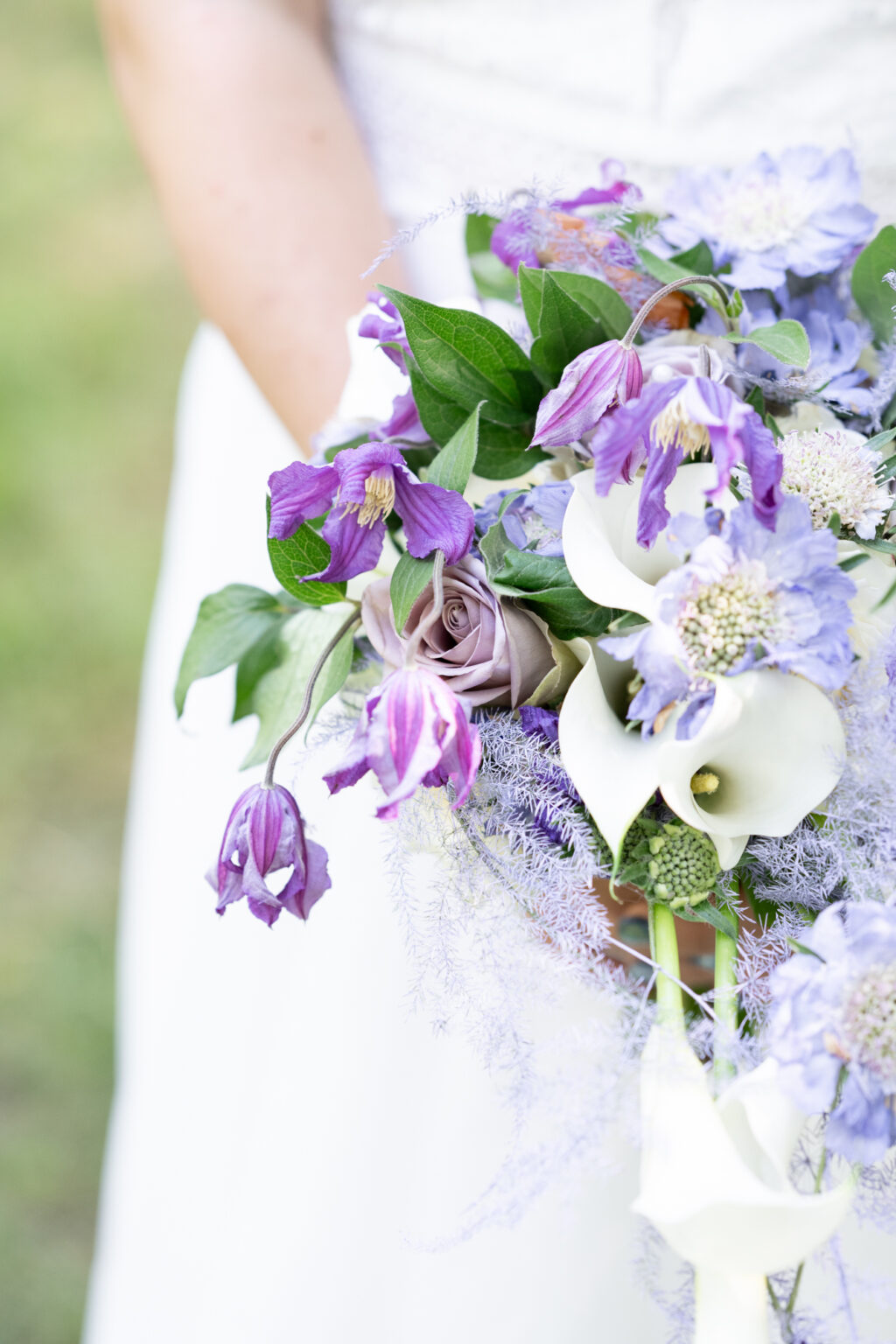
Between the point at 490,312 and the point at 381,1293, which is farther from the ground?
the point at 490,312

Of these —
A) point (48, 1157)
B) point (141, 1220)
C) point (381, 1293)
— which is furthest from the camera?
point (48, 1157)

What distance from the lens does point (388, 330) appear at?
0.50m

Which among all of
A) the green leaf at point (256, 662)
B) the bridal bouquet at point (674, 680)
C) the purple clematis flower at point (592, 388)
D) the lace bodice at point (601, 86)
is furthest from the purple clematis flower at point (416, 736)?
the lace bodice at point (601, 86)

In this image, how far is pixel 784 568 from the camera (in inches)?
15.0

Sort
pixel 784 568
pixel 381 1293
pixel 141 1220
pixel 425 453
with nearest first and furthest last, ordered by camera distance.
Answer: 1. pixel 784 568
2. pixel 425 453
3. pixel 381 1293
4. pixel 141 1220

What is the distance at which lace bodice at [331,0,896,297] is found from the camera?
0.75 meters

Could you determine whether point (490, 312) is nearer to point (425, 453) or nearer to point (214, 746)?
point (425, 453)

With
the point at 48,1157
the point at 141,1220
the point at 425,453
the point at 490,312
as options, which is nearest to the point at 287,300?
the point at 490,312

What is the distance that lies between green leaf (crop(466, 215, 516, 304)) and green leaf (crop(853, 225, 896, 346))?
0.18m

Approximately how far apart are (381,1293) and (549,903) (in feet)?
1.23

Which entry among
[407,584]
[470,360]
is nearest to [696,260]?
[470,360]

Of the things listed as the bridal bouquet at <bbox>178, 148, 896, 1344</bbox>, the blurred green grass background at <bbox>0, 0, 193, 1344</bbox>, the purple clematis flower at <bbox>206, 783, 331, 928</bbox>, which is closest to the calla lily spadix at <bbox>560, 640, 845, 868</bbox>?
the bridal bouquet at <bbox>178, 148, 896, 1344</bbox>

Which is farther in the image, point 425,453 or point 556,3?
point 556,3

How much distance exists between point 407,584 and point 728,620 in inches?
4.7
